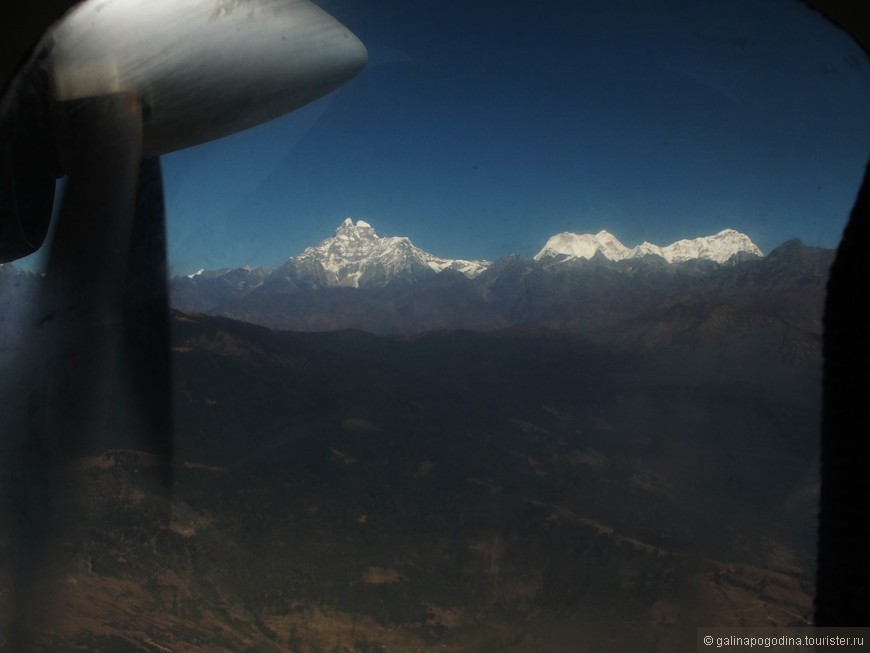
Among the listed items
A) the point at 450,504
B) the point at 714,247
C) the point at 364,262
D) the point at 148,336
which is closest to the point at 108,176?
the point at 148,336

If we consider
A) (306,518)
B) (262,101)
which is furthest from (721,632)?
(262,101)

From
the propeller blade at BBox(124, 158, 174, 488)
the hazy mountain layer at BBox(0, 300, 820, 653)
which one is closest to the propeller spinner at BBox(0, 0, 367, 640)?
the propeller blade at BBox(124, 158, 174, 488)

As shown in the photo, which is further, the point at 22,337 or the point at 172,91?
the point at 22,337

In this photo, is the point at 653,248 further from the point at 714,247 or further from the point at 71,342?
the point at 71,342

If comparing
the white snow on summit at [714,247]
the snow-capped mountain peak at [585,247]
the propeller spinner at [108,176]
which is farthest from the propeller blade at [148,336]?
the white snow on summit at [714,247]

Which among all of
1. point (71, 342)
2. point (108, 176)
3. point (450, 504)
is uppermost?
point (108, 176)

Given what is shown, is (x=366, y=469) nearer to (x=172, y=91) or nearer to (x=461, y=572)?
(x=461, y=572)
